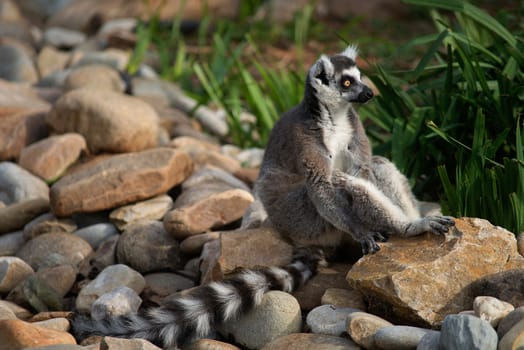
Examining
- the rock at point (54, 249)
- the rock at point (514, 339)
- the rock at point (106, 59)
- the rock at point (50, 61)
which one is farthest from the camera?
the rock at point (50, 61)

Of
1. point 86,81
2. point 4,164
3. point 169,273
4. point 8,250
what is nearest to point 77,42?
point 86,81

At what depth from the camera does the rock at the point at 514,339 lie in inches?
130

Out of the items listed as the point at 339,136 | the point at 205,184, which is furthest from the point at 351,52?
the point at 205,184

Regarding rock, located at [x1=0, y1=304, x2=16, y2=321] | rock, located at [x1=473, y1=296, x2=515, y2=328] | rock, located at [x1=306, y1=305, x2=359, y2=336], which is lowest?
rock, located at [x1=0, y1=304, x2=16, y2=321]

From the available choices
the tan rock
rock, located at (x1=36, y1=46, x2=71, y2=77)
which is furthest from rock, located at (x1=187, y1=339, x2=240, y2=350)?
rock, located at (x1=36, y1=46, x2=71, y2=77)

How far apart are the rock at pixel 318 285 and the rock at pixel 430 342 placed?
1040mm

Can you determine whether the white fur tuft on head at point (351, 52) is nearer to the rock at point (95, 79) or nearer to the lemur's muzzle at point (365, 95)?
the lemur's muzzle at point (365, 95)

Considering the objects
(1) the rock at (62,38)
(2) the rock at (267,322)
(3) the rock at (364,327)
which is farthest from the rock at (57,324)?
(1) the rock at (62,38)

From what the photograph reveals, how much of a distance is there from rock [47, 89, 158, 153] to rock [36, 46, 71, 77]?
11.1ft

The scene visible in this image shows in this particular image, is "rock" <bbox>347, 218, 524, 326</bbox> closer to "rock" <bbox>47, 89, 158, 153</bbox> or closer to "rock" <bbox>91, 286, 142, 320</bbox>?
"rock" <bbox>91, 286, 142, 320</bbox>

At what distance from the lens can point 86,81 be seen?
28.1 ft

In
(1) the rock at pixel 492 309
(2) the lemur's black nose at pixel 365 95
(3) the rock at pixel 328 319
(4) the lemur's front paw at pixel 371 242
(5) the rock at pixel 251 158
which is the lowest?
(5) the rock at pixel 251 158

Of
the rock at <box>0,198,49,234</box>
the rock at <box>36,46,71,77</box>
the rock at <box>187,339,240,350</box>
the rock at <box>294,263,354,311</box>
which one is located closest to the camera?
the rock at <box>187,339,240,350</box>

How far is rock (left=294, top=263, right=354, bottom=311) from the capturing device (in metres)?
4.51
